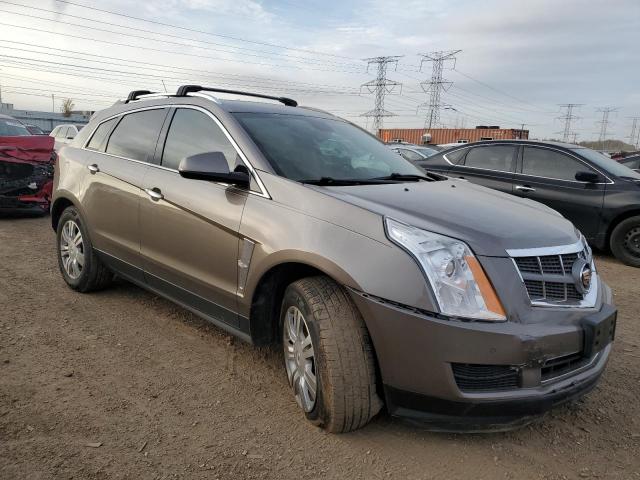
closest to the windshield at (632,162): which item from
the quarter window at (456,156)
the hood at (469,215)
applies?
the quarter window at (456,156)

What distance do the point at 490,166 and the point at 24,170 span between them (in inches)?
286

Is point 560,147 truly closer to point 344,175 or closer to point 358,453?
point 344,175

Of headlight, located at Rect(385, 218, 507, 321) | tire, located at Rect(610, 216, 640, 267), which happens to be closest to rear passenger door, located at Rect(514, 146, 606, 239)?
tire, located at Rect(610, 216, 640, 267)

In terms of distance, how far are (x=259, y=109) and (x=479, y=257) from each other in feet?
6.50

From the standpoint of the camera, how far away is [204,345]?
3703 millimetres

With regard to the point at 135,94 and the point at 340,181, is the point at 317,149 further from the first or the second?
the point at 135,94

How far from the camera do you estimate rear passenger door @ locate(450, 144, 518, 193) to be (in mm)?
7801

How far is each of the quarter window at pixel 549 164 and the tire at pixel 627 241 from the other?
0.90m

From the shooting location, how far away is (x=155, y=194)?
3.61 m

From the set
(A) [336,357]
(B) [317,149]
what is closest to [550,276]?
(A) [336,357]

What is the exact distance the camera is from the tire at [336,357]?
2.43m

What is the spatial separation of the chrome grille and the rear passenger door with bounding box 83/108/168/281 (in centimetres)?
267

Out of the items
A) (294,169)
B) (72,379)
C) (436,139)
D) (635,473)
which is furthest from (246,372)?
(436,139)

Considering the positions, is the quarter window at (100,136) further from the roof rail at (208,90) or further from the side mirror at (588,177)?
the side mirror at (588,177)
